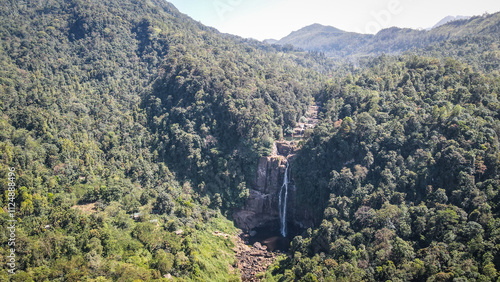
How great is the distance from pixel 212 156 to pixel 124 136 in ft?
68.6

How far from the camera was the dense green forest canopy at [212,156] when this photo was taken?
43500 millimetres

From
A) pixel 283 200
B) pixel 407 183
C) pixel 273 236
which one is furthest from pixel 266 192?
pixel 407 183

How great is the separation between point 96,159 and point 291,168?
1634 inches

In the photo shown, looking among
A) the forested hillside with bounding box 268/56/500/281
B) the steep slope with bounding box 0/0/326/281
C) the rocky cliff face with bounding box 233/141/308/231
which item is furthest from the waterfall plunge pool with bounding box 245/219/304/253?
the forested hillside with bounding box 268/56/500/281

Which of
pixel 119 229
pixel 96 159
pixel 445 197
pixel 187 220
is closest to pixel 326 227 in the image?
A: pixel 445 197

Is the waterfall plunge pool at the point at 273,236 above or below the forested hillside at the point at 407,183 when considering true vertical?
below

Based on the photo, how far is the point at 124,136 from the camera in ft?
240

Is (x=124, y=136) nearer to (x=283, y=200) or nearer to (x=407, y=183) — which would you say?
(x=283, y=200)

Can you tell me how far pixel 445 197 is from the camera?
49.5 metres

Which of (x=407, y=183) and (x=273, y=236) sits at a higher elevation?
(x=407, y=183)

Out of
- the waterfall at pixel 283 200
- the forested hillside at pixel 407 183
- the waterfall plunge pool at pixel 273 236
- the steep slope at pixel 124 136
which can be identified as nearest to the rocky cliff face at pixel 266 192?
the waterfall at pixel 283 200

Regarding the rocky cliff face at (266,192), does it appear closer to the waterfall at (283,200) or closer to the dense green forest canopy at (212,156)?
the waterfall at (283,200)

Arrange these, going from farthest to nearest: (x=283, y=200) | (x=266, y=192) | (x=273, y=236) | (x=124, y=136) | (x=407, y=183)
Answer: (x=124, y=136) → (x=266, y=192) → (x=283, y=200) → (x=273, y=236) → (x=407, y=183)

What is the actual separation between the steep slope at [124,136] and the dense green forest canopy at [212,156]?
12.4 inches
